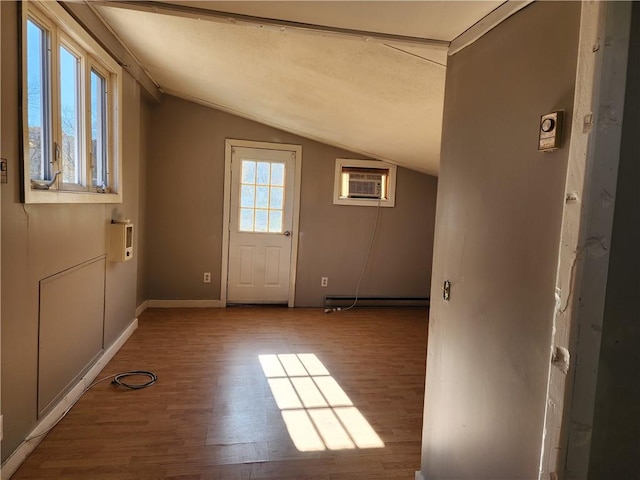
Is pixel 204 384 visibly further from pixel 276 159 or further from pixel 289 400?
pixel 276 159

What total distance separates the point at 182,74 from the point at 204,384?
257 cm

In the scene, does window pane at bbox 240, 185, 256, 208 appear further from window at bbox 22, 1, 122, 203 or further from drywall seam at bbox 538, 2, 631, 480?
drywall seam at bbox 538, 2, 631, 480

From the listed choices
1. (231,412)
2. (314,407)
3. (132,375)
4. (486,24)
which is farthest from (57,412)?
(486,24)

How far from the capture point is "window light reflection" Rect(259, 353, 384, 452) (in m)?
2.14

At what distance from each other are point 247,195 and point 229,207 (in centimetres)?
26

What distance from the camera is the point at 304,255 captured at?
4.89 metres

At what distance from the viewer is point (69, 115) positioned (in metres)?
2.42

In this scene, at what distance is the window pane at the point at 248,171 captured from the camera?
15.4ft

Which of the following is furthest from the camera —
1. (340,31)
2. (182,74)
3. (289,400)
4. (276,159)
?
(276,159)

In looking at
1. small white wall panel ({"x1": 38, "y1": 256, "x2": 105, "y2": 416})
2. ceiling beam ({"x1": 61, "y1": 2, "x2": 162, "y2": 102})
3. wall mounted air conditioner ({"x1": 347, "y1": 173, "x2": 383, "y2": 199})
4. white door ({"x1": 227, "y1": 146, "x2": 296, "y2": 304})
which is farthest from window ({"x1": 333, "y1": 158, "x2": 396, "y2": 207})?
small white wall panel ({"x1": 38, "y1": 256, "x2": 105, "y2": 416})

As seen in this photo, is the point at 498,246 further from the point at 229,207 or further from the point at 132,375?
the point at 229,207

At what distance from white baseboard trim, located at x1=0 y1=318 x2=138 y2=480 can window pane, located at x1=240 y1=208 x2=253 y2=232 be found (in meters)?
1.83

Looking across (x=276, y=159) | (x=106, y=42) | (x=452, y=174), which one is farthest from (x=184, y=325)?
(x=452, y=174)

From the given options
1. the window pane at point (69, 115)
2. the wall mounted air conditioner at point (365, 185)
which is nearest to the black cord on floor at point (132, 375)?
the window pane at point (69, 115)
